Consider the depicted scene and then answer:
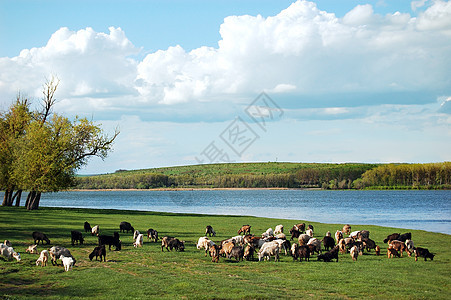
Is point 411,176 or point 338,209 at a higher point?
point 411,176

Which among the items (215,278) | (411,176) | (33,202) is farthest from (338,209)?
(411,176)

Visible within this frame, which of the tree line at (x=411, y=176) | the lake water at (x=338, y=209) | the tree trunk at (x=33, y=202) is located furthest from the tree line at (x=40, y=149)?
the tree line at (x=411, y=176)

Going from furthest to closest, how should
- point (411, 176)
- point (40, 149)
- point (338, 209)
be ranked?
point (411, 176), point (338, 209), point (40, 149)

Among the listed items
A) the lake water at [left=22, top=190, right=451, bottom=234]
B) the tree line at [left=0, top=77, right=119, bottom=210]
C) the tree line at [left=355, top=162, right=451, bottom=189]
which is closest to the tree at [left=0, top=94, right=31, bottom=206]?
the tree line at [left=0, top=77, right=119, bottom=210]

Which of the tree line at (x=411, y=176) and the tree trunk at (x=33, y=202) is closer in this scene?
the tree trunk at (x=33, y=202)

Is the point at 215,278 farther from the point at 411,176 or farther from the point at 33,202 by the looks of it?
the point at 411,176

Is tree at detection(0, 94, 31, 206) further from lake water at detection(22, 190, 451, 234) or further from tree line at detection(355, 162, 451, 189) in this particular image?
tree line at detection(355, 162, 451, 189)

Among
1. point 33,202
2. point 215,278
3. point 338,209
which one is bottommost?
point 215,278

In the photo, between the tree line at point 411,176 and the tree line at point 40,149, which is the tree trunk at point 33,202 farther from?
the tree line at point 411,176

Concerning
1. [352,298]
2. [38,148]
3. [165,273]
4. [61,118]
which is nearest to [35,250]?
[165,273]

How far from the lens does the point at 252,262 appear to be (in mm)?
20172

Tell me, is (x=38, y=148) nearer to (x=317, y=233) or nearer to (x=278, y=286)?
(x=317, y=233)

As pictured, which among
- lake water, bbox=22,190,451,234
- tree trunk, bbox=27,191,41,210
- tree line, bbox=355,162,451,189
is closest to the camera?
lake water, bbox=22,190,451,234

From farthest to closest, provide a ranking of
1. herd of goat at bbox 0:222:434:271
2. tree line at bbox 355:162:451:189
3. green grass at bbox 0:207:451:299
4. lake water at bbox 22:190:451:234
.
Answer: tree line at bbox 355:162:451:189 < lake water at bbox 22:190:451:234 < herd of goat at bbox 0:222:434:271 < green grass at bbox 0:207:451:299
